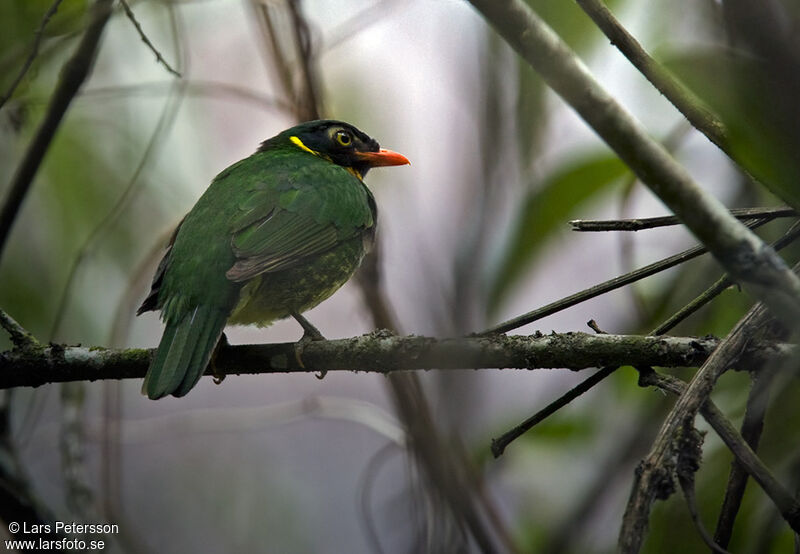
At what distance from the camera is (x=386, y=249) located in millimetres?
4027

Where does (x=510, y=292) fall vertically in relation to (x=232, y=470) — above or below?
below

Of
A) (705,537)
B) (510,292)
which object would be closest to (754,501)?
(510,292)

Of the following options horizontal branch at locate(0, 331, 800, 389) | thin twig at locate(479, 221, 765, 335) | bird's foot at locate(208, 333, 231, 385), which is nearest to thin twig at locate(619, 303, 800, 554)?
horizontal branch at locate(0, 331, 800, 389)

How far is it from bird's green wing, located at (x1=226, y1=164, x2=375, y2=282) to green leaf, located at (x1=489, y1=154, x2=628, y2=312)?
852 millimetres

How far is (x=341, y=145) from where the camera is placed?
15.2ft

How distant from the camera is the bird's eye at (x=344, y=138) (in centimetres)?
459

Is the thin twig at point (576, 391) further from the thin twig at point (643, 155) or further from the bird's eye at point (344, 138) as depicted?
the bird's eye at point (344, 138)

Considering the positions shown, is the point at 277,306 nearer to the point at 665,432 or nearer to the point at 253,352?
the point at 253,352

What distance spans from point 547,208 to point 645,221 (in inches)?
54.3

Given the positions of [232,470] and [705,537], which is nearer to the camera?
[705,537]

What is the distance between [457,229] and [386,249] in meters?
1.13

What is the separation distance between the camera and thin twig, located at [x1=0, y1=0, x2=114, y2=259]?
2834 mm

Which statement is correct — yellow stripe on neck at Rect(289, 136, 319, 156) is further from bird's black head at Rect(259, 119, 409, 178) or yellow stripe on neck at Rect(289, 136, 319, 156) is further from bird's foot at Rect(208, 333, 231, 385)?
bird's foot at Rect(208, 333, 231, 385)

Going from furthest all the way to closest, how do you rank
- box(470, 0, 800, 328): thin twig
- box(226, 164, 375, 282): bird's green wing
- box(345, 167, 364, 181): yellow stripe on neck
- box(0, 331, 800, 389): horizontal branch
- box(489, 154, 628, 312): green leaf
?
box(345, 167, 364, 181): yellow stripe on neck < box(226, 164, 375, 282): bird's green wing < box(489, 154, 628, 312): green leaf < box(0, 331, 800, 389): horizontal branch < box(470, 0, 800, 328): thin twig
